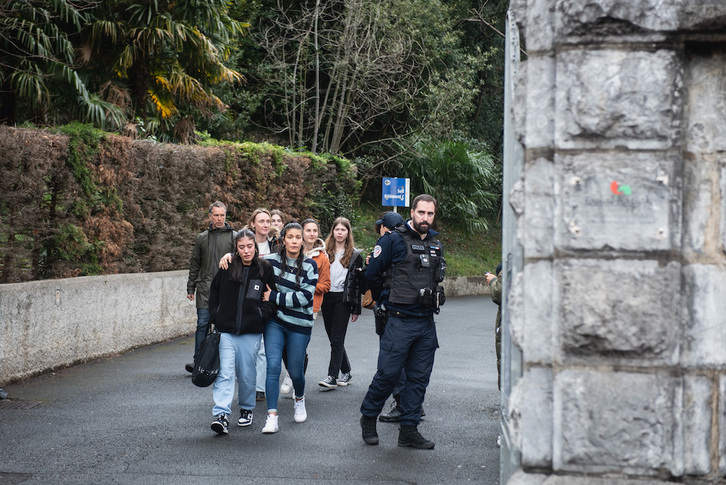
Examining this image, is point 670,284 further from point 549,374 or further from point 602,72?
point 602,72

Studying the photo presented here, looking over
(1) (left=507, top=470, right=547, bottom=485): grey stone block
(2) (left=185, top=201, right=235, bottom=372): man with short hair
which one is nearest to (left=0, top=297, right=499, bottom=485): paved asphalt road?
(2) (left=185, top=201, right=235, bottom=372): man with short hair

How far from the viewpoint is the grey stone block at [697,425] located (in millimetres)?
3395

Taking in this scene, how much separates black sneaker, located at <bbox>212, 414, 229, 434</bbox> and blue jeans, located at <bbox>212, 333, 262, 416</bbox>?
0.07 metres

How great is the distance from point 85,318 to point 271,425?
14.6ft

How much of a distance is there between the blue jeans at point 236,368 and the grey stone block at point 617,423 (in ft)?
14.7

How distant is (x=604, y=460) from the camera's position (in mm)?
3426

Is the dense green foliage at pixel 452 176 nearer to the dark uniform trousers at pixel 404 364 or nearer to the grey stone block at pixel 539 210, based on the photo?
the dark uniform trousers at pixel 404 364

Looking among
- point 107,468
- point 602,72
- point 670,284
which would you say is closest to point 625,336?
point 670,284

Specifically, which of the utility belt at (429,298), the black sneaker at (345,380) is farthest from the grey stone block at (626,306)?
the black sneaker at (345,380)

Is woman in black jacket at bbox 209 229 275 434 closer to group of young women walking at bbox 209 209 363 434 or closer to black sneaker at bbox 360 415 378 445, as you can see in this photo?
group of young women walking at bbox 209 209 363 434

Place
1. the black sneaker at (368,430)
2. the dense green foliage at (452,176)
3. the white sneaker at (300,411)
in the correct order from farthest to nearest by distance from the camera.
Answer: the dense green foliage at (452,176), the white sneaker at (300,411), the black sneaker at (368,430)

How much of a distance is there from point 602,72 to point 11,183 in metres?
7.80

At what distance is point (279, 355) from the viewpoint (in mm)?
7727

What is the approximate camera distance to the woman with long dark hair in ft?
31.3
